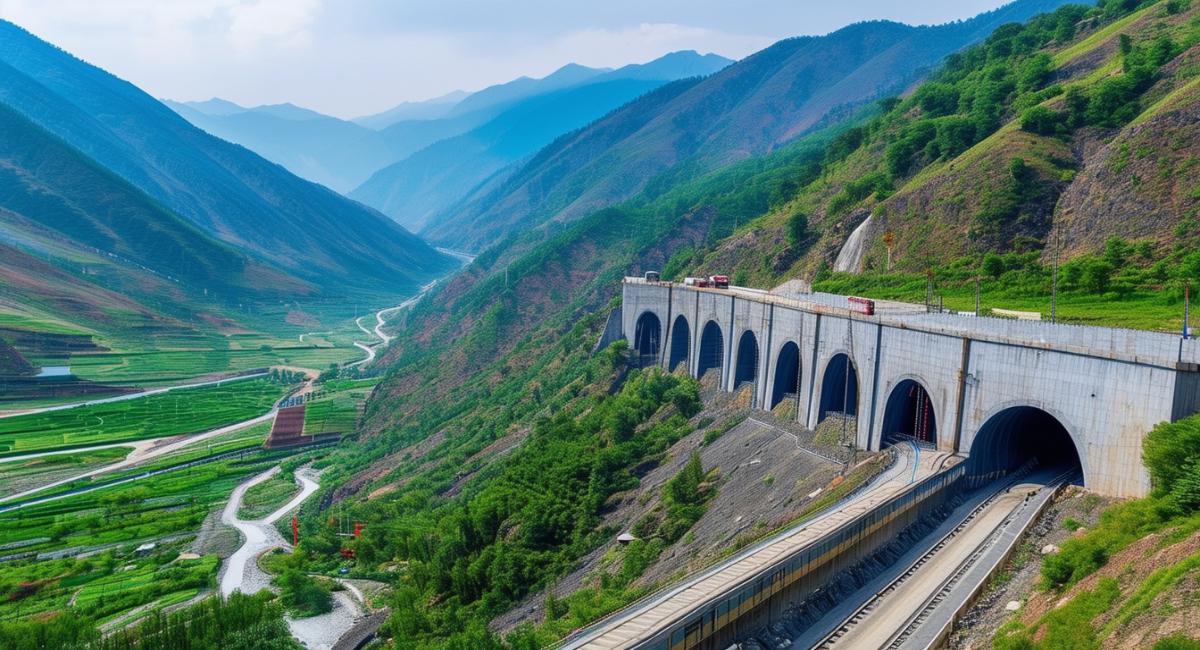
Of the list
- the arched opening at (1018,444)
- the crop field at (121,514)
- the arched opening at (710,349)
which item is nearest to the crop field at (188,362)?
the crop field at (121,514)

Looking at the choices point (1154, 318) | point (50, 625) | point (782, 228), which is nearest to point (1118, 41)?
point (782, 228)

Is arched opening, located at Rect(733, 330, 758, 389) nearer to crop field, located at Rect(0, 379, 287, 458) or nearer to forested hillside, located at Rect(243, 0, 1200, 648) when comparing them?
forested hillside, located at Rect(243, 0, 1200, 648)

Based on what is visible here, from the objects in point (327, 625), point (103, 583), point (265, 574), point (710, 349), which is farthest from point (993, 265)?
point (103, 583)

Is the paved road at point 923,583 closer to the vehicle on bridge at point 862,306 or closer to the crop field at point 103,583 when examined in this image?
the vehicle on bridge at point 862,306

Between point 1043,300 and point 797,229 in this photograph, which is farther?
point 797,229

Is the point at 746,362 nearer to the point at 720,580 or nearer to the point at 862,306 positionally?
the point at 862,306

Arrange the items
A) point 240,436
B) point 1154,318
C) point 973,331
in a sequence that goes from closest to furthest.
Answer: point 973,331, point 1154,318, point 240,436

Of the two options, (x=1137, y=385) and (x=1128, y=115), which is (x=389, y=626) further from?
(x=1128, y=115)
